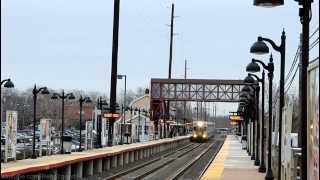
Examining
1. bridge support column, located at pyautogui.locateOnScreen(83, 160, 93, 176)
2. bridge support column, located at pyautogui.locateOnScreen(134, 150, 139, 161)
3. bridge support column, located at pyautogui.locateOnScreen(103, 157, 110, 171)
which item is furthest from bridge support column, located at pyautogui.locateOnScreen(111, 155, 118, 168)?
bridge support column, located at pyautogui.locateOnScreen(134, 150, 139, 161)

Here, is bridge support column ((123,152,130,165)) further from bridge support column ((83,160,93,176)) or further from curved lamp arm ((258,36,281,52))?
curved lamp arm ((258,36,281,52))

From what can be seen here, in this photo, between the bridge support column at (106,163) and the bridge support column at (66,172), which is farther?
the bridge support column at (106,163)

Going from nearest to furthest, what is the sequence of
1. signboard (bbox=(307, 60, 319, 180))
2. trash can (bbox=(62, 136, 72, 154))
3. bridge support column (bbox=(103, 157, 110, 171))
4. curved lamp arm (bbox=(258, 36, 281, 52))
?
signboard (bbox=(307, 60, 319, 180)), curved lamp arm (bbox=(258, 36, 281, 52)), trash can (bbox=(62, 136, 72, 154)), bridge support column (bbox=(103, 157, 110, 171))

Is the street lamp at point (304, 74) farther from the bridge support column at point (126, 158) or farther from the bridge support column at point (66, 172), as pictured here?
the bridge support column at point (126, 158)

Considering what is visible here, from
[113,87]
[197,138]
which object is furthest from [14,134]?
[197,138]

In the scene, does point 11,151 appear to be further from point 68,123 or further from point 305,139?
point 68,123

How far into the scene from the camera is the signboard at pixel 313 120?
7.18 meters

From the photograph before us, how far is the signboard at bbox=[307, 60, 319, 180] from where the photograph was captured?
7176 millimetres

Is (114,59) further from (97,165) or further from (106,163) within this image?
(97,165)

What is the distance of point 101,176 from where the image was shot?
33.2 meters

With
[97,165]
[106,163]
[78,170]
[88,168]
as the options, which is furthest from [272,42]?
[106,163]

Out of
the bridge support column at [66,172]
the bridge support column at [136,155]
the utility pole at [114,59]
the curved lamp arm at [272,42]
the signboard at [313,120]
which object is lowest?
the bridge support column at [136,155]

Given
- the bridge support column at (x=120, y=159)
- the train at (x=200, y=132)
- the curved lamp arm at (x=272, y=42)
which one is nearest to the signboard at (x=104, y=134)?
the bridge support column at (x=120, y=159)

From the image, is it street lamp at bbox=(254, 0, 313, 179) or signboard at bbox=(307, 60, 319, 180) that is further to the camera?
street lamp at bbox=(254, 0, 313, 179)
